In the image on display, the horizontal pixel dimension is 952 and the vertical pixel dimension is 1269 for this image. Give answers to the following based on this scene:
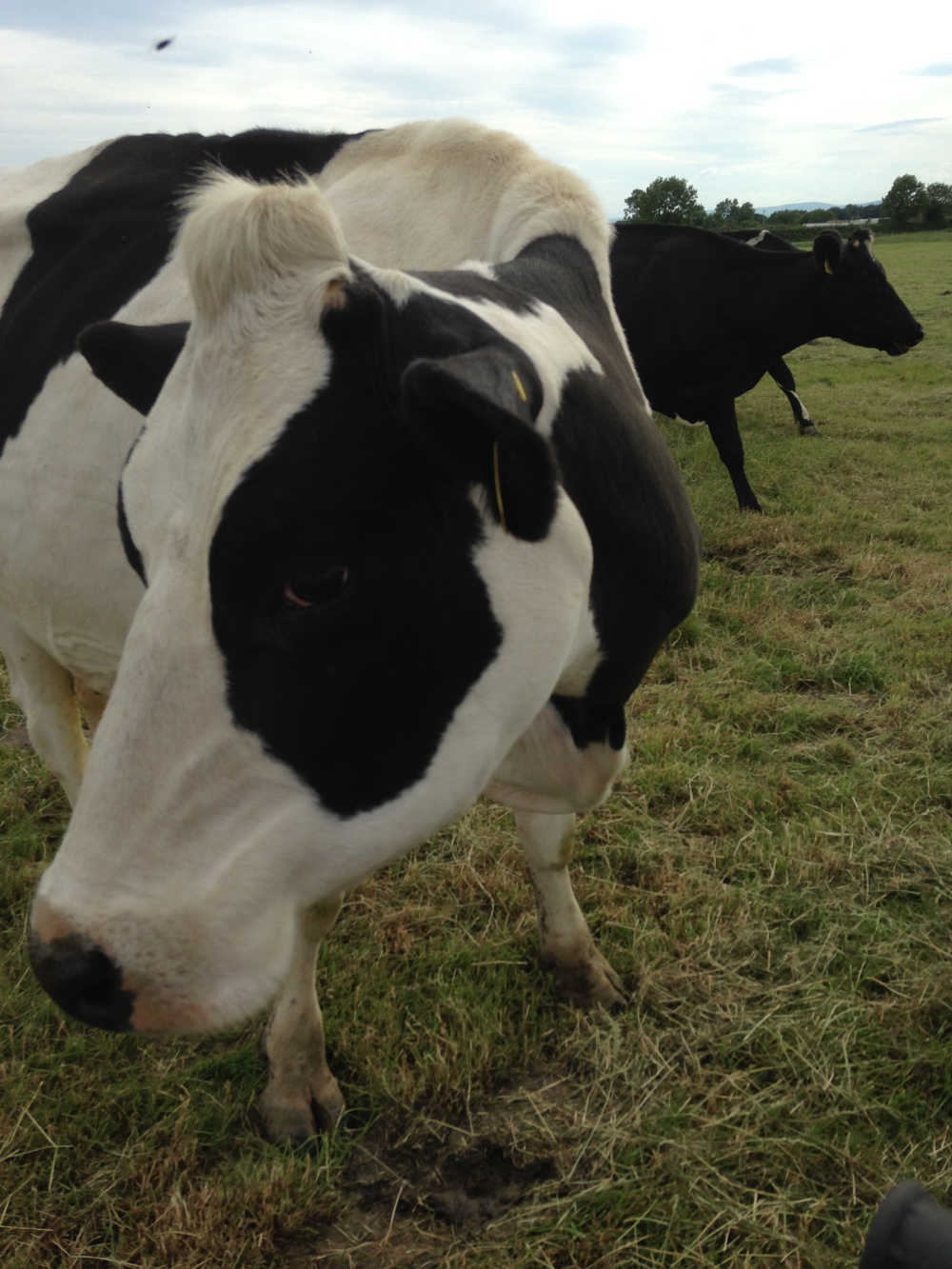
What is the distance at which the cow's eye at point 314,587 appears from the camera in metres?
1.08

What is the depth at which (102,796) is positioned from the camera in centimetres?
113

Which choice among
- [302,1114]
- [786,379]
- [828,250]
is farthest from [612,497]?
[786,379]

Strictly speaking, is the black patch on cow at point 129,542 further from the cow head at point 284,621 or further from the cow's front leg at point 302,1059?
the cow's front leg at point 302,1059

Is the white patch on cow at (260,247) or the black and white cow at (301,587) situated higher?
the white patch on cow at (260,247)

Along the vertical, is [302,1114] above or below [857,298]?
below

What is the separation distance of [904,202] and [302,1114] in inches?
2563

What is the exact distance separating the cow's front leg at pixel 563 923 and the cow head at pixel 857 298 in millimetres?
7043

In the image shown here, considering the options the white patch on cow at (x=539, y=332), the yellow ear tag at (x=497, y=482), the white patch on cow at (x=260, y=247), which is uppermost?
the white patch on cow at (x=260, y=247)

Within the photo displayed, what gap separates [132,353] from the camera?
1.44 meters

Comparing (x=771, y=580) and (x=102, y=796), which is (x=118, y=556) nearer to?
(x=102, y=796)

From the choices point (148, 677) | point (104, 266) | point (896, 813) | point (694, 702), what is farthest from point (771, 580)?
point (148, 677)

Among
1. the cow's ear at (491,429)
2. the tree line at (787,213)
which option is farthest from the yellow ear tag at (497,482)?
the tree line at (787,213)

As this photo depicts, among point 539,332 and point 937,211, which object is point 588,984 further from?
point 937,211

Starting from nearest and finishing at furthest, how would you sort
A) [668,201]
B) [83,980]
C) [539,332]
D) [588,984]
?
[83,980]
[539,332]
[588,984]
[668,201]
